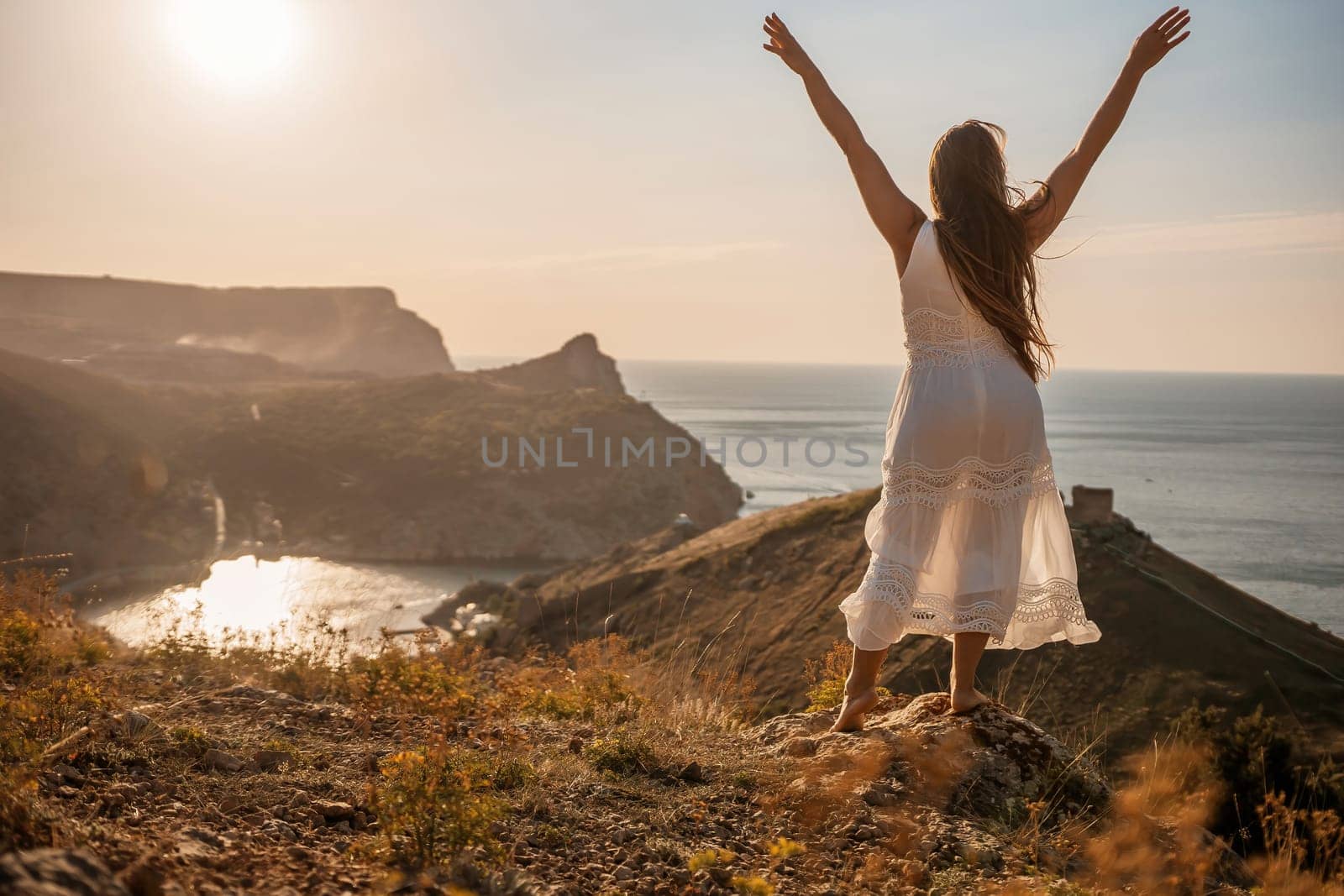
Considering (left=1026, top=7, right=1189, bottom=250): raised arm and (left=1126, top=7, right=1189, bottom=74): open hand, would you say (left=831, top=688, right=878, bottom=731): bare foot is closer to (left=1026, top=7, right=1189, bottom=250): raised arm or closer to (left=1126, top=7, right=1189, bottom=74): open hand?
(left=1026, top=7, right=1189, bottom=250): raised arm

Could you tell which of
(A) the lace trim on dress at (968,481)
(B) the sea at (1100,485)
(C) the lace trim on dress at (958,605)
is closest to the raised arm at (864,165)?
(A) the lace trim on dress at (968,481)

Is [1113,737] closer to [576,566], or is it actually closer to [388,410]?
[576,566]

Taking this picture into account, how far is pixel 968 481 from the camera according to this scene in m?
3.56

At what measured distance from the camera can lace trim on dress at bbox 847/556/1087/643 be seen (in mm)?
3535

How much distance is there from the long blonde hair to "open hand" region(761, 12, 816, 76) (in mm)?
607

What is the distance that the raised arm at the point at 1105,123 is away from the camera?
364 centimetres

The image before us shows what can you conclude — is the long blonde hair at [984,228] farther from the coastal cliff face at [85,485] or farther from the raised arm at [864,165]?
the coastal cliff face at [85,485]

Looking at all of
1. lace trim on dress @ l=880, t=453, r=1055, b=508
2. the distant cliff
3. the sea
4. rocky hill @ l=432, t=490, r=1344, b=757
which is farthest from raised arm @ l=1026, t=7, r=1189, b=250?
the distant cliff

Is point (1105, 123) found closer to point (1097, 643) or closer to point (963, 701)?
point (963, 701)

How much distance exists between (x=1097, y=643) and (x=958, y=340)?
10.6 m

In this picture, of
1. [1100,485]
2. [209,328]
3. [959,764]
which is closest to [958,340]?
[959,764]

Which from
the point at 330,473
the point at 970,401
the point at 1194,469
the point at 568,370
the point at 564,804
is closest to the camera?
the point at 564,804

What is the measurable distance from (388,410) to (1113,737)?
→ 5204cm

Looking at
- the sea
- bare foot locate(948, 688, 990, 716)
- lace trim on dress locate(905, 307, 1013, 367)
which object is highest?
lace trim on dress locate(905, 307, 1013, 367)
